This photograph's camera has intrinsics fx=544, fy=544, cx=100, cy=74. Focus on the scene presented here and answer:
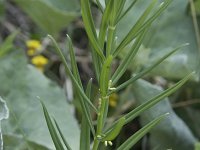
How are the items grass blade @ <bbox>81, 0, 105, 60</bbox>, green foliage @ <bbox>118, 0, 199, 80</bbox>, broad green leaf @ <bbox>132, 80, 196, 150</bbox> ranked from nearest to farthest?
grass blade @ <bbox>81, 0, 105, 60</bbox>
broad green leaf @ <bbox>132, 80, 196, 150</bbox>
green foliage @ <bbox>118, 0, 199, 80</bbox>

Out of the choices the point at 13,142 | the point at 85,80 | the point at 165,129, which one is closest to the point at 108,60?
the point at 13,142

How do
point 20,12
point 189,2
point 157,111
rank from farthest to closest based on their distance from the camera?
point 20,12, point 189,2, point 157,111

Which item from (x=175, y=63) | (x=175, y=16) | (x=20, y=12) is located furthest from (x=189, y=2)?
(x=20, y=12)

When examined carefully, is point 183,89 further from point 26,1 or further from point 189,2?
point 26,1

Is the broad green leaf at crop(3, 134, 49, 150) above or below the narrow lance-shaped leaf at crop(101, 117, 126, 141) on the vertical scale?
below

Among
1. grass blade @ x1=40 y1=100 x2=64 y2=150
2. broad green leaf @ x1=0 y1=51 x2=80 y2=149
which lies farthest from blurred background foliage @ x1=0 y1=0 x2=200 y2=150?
grass blade @ x1=40 y1=100 x2=64 y2=150

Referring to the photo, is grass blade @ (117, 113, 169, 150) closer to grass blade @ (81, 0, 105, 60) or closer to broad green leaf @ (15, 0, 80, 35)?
grass blade @ (81, 0, 105, 60)

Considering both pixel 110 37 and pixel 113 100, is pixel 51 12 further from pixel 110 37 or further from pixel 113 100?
pixel 110 37
